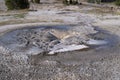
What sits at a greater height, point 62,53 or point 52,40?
point 52,40

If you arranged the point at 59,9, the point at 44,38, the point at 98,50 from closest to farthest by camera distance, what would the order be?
the point at 98,50
the point at 44,38
the point at 59,9

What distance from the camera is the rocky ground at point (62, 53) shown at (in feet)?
59.3

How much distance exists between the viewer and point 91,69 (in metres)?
18.8

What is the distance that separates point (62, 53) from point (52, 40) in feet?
10.5

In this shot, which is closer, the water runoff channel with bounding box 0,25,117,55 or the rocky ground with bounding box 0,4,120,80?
the rocky ground with bounding box 0,4,120,80

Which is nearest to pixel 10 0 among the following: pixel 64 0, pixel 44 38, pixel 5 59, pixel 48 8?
pixel 48 8

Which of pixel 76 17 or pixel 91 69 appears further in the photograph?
pixel 76 17

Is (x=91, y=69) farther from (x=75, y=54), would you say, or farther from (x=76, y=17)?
(x=76, y=17)

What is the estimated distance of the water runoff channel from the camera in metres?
22.9

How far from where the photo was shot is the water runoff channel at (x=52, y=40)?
2292cm

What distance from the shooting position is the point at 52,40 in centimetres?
2498

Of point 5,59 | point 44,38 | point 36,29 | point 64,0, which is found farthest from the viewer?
point 64,0

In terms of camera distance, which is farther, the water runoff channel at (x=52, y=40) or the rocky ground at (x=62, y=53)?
the water runoff channel at (x=52, y=40)

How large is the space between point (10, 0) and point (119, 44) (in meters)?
20.7
